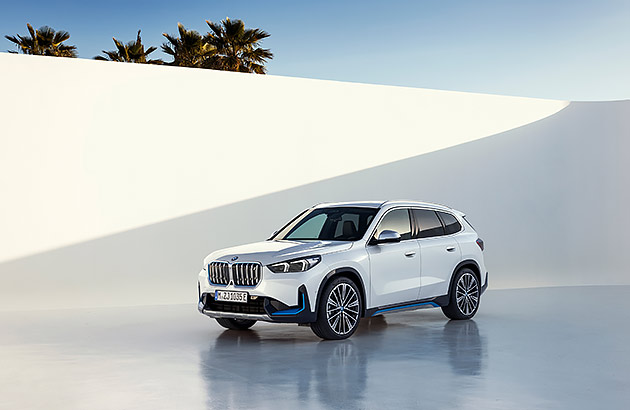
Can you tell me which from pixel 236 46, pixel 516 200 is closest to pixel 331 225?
pixel 516 200

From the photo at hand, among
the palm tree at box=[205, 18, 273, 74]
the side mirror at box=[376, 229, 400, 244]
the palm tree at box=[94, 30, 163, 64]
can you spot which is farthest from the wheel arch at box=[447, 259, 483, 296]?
the palm tree at box=[94, 30, 163, 64]

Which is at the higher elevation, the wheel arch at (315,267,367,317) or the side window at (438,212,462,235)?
the side window at (438,212,462,235)

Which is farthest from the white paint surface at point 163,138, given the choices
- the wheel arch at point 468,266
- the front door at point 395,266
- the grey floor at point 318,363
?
the front door at point 395,266

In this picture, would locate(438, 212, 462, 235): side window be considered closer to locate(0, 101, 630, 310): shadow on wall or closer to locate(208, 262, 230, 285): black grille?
locate(208, 262, 230, 285): black grille

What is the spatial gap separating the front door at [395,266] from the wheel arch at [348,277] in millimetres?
130

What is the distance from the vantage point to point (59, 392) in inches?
225

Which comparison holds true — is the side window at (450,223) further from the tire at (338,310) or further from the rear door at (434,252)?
the tire at (338,310)

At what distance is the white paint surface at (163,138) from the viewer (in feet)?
38.8

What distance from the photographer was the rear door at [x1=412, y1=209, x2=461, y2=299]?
9172 millimetres

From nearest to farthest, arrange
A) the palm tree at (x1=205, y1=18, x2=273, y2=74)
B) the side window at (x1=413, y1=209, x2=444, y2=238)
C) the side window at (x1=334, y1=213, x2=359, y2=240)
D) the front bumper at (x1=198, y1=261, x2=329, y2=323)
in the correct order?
the front bumper at (x1=198, y1=261, x2=329, y2=323)
the side window at (x1=334, y1=213, x2=359, y2=240)
the side window at (x1=413, y1=209, x2=444, y2=238)
the palm tree at (x1=205, y1=18, x2=273, y2=74)

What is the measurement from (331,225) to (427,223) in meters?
1.29

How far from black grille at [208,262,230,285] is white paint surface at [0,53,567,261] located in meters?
4.56

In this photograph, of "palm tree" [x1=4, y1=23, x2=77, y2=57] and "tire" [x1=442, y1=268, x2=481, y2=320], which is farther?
"palm tree" [x1=4, y1=23, x2=77, y2=57]

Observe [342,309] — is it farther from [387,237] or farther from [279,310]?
[387,237]
